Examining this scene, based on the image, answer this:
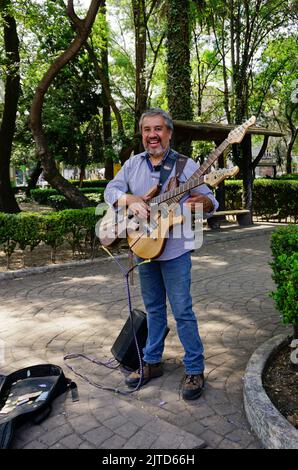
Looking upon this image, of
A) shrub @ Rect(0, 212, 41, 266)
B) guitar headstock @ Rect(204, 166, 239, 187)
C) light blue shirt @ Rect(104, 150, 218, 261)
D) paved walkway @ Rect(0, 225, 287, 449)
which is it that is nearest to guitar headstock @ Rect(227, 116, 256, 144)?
guitar headstock @ Rect(204, 166, 239, 187)

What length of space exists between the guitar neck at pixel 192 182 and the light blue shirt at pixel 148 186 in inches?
3.8

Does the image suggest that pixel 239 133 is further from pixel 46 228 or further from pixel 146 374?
pixel 46 228

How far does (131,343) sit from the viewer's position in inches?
154

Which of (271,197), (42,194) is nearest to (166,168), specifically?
(271,197)

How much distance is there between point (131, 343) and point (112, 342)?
2.68 ft

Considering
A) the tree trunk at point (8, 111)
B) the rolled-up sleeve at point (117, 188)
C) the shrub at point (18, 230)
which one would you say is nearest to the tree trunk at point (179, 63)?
the tree trunk at point (8, 111)

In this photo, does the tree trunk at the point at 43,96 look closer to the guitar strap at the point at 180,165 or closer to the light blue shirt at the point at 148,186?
the light blue shirt at the point at 148,186

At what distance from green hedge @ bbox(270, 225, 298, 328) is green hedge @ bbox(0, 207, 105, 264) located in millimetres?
5378

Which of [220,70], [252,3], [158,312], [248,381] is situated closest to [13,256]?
[158,312]

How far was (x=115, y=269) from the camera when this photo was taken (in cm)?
833

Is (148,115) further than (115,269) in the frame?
No
